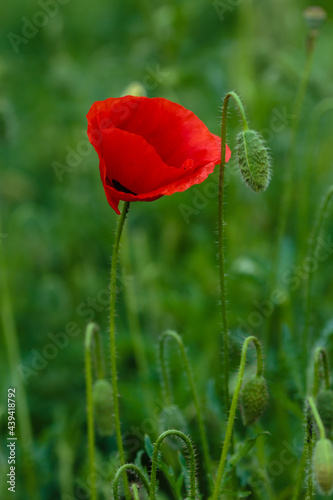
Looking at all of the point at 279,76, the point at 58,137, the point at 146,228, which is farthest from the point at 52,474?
the point at 58,137

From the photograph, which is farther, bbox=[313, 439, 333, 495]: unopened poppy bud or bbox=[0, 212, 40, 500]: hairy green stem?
bbox=[0, 212, 40, 500]: hairy green stem

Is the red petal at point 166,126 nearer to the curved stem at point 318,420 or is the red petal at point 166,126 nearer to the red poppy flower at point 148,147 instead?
the red poppy flower at point 148,147

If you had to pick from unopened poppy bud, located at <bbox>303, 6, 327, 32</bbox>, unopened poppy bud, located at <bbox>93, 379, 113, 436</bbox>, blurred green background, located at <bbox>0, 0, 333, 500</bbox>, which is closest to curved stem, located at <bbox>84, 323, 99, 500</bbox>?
unopened poppy bud, located at <bbox>93, 379, 113, 436</bbox>

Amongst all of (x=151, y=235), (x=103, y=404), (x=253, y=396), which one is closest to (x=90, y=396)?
(x=103, y=404)

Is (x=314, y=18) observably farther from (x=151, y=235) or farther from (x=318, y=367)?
(x=151, y=235)

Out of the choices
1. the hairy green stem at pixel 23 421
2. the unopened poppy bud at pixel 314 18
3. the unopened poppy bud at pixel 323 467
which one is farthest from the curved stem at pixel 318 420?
the unopened poppy bud at pixel 314 18

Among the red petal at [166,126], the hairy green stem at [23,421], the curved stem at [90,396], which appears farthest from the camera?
the hairy green stem at [23,421]

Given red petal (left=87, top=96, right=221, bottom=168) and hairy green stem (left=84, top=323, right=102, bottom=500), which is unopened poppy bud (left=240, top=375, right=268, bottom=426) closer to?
hairy green stem (left=84, top=323, right=102, bottom=500)
